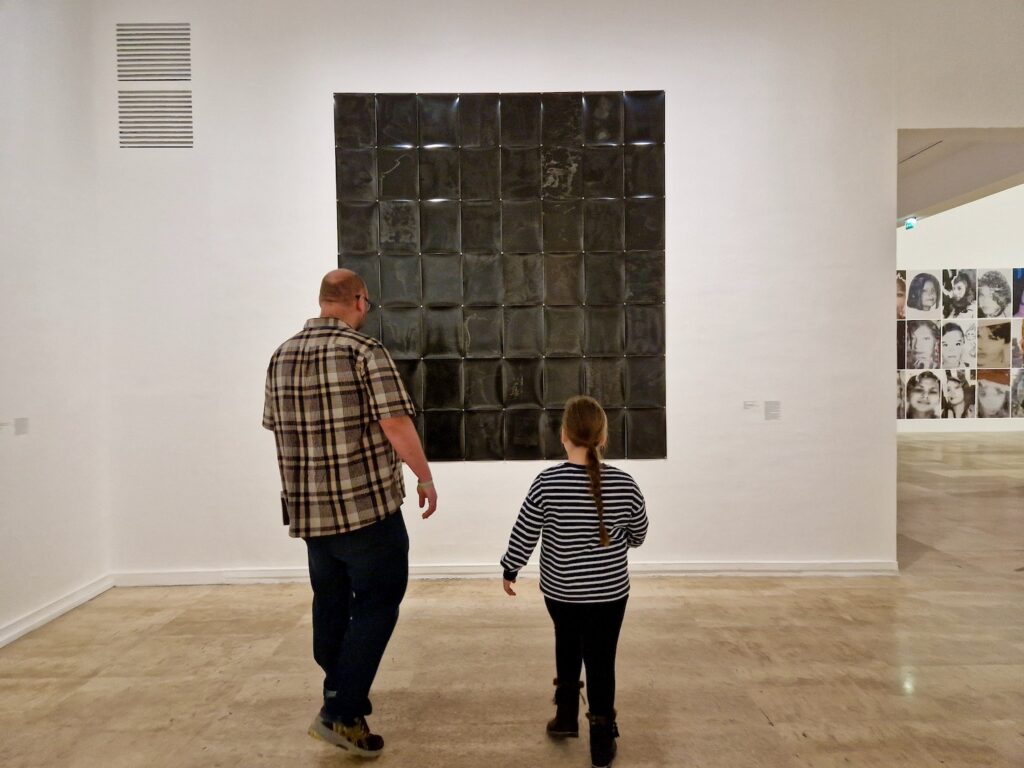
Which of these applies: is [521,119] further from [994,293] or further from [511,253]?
[994,293]

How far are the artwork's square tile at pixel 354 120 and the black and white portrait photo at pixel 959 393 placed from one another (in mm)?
11782

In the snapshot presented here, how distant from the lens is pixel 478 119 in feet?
14.4

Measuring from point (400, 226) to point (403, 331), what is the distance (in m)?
0.67

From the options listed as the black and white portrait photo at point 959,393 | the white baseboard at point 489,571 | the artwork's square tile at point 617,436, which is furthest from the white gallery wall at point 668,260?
the black and white portrait photo at point 959,393

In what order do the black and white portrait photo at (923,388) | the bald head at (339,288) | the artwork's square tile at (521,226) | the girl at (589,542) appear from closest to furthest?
the girl at (589,542)
the bald head at (339,288)
the artwork's square tile at (521,226)
the black and white portrait photo at (923,388)

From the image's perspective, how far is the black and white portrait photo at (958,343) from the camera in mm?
12273

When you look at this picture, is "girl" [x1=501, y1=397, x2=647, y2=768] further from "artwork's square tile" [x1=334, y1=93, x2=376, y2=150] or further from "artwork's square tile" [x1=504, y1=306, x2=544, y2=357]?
"artwork's square tile" [x1=334, y1=93, x2=376, y2=150]

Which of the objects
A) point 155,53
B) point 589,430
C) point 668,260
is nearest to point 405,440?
point 589,430

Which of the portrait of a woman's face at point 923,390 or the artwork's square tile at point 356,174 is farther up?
the artwork's square tile at point 356,174

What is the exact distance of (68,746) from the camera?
2506mm

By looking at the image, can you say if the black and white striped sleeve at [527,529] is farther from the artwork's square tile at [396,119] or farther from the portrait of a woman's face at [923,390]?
the portrait of a woman's face at [923,390]

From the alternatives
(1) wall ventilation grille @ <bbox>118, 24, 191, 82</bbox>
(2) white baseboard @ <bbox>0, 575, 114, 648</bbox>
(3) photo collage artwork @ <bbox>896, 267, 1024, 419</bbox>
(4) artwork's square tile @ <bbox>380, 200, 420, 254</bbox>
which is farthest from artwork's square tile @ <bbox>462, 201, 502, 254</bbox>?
(3) photo collage artwork @ <bbox>896, 267, 1024, 419</bbox>

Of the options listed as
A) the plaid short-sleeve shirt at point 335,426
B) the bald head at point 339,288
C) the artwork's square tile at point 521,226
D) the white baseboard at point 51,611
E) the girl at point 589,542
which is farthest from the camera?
the artwork's square tile at point 521,226

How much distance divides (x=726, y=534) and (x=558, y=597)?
8.42 feet
